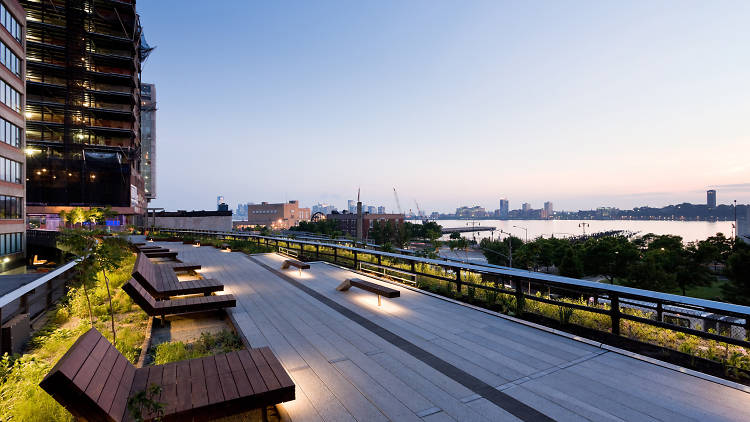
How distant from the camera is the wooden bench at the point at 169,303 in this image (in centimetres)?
653

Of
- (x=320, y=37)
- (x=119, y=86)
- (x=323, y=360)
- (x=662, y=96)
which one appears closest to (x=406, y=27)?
(x=320, y=37)

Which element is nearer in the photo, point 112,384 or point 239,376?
point 112,384

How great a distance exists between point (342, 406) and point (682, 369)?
4.69 m

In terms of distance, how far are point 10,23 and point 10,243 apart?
20.2m

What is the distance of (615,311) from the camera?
5.66 metres

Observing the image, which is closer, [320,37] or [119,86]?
[119,86]

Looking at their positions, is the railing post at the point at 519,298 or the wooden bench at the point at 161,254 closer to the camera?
the railing post at the point at 519,298

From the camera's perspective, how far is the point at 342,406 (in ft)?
12.3

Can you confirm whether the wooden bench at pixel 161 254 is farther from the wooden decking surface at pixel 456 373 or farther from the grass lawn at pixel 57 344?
the wooden decking surface at pixel 456 373

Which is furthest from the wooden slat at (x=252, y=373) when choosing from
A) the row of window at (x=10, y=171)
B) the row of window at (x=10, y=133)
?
the row of window at (x=10, y=133)

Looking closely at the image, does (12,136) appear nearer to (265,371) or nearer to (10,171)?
(10,171)

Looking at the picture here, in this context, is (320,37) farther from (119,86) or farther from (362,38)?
(119,86)

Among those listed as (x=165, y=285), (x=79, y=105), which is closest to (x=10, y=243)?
(x=165, y=285)

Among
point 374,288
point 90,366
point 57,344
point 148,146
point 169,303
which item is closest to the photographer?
point 90,366
